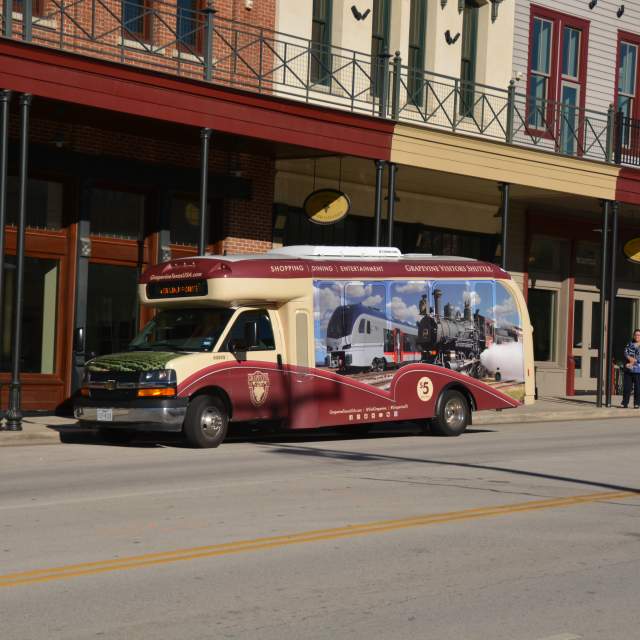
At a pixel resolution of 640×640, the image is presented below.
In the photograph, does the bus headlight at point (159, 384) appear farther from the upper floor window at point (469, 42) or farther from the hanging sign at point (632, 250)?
the hanging sign at point (632, 250)

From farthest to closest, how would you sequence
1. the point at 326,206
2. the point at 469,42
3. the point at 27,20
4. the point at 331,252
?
1. the point at 469,42
2. the point at 326,206
3. the point at 331,252
4. the point at 27,20

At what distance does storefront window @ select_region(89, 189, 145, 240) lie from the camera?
72.0 ft

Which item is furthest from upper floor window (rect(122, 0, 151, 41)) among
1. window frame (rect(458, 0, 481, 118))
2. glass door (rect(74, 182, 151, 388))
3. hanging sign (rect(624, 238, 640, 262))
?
hanging sign (rect(624, 238, 640, 262))

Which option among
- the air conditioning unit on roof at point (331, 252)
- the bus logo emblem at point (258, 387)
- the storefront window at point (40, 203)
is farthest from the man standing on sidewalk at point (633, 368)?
the storefront window at point (40, 203)

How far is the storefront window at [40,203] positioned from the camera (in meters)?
20.8

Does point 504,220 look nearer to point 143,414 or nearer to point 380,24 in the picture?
point 380,24

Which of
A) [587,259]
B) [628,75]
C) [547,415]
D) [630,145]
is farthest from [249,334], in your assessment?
[628,75]

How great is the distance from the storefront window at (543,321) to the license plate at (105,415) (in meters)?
16.2

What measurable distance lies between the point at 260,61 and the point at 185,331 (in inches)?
225

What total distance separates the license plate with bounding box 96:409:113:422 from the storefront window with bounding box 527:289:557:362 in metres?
16.2

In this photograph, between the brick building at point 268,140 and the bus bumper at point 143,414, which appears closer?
the bus bumper at point 143,414

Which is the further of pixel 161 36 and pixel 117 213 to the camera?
pixel 117 213

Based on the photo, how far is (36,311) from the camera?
2131 centimetres

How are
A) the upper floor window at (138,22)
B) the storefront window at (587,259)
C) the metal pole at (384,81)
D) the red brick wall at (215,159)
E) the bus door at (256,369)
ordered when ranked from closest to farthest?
the bus door at (256,369), the red brick wall at (215,159), the upper floor window at (138,22), the metal pole at (384,81), the storefront window at (587,259)
